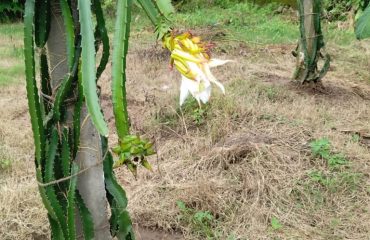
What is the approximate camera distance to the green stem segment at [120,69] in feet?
Result: 2.56

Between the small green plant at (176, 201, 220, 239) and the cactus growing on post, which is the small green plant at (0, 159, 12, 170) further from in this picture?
the cactus growing on post

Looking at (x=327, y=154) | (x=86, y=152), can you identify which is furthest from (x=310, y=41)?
(x=86, y=152)

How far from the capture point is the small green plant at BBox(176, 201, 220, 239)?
2066mm

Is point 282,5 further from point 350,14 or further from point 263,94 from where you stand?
point 263,94

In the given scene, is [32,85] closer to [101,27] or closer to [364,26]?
[101,27]

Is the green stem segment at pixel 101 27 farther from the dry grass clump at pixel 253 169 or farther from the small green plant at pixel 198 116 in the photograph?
the small green plant at pixel 198 116

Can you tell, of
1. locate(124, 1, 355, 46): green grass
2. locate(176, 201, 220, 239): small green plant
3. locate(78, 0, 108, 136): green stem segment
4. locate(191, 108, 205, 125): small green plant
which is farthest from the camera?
locate(124, 1, 355, 46): green grass

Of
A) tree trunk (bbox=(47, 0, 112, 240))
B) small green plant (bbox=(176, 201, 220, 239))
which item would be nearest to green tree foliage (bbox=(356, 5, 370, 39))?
small green plant (bbox=(176, 201, 220, 239))

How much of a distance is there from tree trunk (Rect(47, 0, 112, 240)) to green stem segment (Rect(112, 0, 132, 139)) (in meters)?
0.22

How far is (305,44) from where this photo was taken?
3.53 m

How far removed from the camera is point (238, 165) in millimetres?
2445

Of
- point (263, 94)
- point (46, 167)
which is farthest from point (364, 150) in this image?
point (46, 167)

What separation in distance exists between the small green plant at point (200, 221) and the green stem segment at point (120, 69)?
1336 millimetres

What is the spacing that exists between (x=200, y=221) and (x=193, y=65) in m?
1.43
